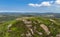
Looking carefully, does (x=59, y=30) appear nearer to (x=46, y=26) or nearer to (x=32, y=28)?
(x=46, y=26)

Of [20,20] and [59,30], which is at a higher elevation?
[20,20]

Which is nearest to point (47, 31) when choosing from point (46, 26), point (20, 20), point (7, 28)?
point (46, 26)

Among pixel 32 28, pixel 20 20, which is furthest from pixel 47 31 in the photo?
pixel 20 20

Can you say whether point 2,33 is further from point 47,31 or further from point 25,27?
point 47,31

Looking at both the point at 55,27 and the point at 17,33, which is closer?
the point at 17,33

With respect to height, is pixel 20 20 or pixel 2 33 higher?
pixel 20 20

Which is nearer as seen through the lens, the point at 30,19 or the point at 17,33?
the point at 17,33
